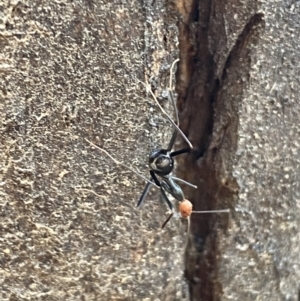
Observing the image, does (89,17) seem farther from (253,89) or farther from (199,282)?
(199,282)

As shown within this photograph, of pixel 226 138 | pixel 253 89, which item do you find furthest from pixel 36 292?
pixel 253 89

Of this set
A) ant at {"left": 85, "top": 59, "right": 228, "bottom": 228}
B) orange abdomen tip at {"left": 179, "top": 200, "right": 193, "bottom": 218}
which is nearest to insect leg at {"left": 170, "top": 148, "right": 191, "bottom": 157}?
ant at {"left": 85, "top": 59, "right": 228, "bottom": 228}

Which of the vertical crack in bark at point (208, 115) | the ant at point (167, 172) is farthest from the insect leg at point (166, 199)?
the vertical crack in bark at point (208, 115)

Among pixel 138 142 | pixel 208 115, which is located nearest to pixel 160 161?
pixel 138 142

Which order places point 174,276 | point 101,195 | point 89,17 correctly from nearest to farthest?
point 89,17, point 101,195, point 174,276

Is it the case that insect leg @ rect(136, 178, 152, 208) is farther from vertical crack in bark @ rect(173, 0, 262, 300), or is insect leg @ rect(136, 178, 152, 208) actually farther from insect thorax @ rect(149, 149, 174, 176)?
vertical crack in bark @ rect(173, 0, 262, 300)

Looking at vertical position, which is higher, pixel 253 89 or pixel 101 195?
pixel 253 89

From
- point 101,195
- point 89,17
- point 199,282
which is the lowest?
point 199,282

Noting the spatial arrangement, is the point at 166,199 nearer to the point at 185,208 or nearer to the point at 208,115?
the point at 185,208
